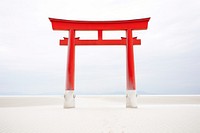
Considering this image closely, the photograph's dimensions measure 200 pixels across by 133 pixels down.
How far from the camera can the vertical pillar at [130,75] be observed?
29.2ft

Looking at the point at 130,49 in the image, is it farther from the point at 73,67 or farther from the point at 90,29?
the point at 73,67

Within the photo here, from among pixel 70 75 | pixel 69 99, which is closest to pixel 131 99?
pixel 69 99

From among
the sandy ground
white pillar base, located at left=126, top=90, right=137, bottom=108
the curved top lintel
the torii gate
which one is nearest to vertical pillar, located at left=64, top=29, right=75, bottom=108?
the torii gate

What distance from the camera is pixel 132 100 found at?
8867 mm

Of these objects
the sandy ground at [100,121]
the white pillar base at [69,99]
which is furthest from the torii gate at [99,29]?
the sandy ground at [100,121]

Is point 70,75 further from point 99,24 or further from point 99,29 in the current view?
point 99,24

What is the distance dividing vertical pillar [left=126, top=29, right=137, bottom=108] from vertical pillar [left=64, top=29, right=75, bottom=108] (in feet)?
9.71

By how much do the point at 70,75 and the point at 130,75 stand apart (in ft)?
10.6

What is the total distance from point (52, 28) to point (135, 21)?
469 centimetres

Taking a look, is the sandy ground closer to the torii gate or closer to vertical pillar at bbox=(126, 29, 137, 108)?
vertical pillar at bbox=(126, 29, 137, 108)

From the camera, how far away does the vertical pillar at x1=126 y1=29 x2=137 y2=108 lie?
889cm

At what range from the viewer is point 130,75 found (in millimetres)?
9102

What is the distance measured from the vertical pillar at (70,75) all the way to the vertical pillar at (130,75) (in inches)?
116

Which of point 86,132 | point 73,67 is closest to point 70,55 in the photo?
point 73,67
